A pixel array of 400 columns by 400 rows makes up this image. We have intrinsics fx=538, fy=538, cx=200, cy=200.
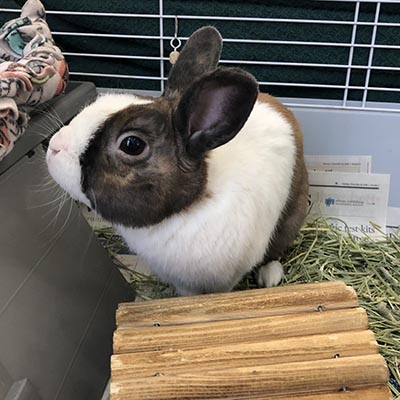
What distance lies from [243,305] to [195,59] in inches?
19.7

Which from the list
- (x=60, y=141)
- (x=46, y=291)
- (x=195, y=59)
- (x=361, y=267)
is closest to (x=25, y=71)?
(x=60, y=141)

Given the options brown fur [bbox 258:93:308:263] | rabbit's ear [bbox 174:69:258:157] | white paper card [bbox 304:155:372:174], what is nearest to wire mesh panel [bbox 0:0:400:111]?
white paper card [bbox 304:155:372:174]

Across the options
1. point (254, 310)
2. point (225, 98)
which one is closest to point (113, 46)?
point (225, 98)

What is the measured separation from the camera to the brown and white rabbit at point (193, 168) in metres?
0.96

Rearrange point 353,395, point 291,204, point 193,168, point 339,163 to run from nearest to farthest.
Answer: point 353,395, point 193,168, point 291,204, point 339,163

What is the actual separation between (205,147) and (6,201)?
430 mm

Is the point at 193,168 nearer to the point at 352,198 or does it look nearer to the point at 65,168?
the point at 65,168

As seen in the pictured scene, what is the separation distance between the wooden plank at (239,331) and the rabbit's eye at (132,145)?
328mm

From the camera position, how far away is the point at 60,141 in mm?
964

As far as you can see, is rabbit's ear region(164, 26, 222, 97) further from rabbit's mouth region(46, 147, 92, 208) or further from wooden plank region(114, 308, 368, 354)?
wooden plank region(114, 308, 368, 354)

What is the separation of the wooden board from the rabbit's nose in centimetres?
33

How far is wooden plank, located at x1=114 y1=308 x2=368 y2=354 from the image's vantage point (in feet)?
3.14

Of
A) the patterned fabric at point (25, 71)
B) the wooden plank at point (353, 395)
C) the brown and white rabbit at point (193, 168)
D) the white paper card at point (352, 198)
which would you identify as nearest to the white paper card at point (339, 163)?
the white paper card at point (352, 198)

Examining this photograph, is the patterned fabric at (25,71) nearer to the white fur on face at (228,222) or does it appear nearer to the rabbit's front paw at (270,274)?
the white fur on face at (228,222)
